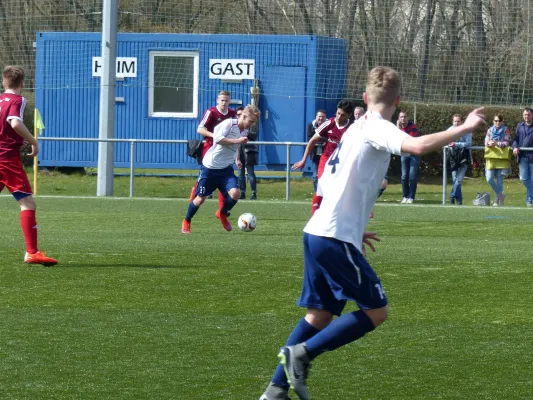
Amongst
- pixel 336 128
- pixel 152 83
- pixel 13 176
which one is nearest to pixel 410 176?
pixel 336 128

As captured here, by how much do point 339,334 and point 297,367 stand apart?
0.87 ft

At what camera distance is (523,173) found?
21.4 metres

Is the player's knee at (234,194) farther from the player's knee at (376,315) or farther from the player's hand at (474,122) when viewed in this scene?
the player's hand at (474,122)

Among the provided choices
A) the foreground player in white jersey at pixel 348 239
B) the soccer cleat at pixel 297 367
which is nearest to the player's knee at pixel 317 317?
the foreground player in white jersey at pixel 348 239

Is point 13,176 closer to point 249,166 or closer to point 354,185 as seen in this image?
point 354,185

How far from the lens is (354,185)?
523cm

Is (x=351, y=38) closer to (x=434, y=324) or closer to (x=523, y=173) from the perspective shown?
(x=523, y=173)

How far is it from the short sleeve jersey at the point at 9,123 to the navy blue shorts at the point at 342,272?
17.6 feet

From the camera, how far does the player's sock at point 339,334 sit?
17.3 feet

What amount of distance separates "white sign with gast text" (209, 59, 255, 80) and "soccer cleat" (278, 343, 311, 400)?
21336 millimetres

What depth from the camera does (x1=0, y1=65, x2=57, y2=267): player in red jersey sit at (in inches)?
393

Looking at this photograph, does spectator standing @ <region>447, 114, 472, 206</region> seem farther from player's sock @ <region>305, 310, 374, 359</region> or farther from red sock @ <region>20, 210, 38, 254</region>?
player's sock @ <region>305, 310, 374, 359</region>

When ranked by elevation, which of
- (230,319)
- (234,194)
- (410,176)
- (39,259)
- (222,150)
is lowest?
(410,176)

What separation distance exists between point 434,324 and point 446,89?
19854 millimetres
